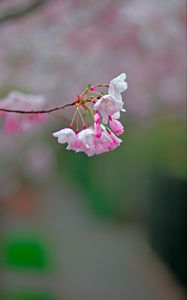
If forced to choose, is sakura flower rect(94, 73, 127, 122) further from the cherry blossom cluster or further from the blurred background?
the blurred background

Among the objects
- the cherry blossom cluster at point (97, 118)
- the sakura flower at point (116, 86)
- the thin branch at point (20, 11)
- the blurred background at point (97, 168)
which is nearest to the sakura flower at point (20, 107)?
the blurred background at point (97, 168)

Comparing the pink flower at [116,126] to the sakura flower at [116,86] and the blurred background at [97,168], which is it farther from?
the blurred background at [97,168]

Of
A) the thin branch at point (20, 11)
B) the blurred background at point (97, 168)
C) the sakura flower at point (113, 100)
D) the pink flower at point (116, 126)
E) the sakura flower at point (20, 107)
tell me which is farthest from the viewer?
the blurred background at point (97, 168)

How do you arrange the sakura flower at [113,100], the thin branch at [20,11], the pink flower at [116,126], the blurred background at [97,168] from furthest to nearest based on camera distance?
1. the blurred background at [97,168]
2. the thin branch at [20,11]
3. the pink flower at [116,126]
4. the sakura flower at [113,100]

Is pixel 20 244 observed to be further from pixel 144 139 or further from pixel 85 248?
pixel 144 139

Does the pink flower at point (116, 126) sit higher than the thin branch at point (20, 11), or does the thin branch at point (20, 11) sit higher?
the thin branch at point (20, 11)

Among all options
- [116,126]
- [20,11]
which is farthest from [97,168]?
[116,126]
